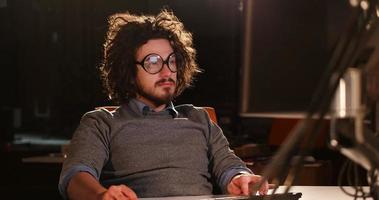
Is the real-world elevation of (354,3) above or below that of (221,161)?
above

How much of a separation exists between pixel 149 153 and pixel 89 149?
180mm

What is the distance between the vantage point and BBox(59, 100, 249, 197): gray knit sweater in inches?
70.9

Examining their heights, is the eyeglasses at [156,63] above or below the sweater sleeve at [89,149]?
above

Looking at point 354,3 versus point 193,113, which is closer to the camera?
point 354,3

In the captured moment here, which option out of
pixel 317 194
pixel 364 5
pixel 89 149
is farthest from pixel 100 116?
pixel 364 5

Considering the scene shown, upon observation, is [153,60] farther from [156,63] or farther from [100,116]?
[100,116]

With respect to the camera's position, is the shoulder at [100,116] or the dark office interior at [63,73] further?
the dark office interior at [63,73]

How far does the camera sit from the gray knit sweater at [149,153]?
1.80 meters

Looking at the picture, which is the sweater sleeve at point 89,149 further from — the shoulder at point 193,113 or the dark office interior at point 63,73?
the dark office interior at point 63,73

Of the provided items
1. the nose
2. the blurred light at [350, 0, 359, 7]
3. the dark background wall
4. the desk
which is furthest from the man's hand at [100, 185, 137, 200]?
the dark background wall

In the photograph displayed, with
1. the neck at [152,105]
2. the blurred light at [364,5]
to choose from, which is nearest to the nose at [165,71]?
the neck at [152,105]

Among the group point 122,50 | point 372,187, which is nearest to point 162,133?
point 122,50

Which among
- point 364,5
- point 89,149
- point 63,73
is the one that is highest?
point 364,5

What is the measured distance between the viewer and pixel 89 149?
174 cm
